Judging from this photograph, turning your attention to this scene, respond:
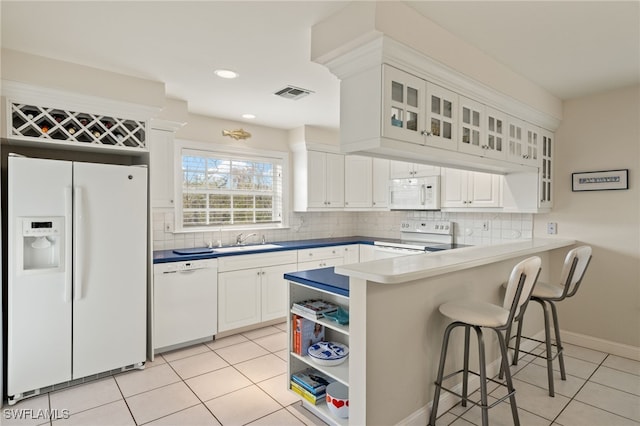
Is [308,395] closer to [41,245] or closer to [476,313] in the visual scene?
[476,313]

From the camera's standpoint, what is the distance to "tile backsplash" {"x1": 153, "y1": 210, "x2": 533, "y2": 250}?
388cm

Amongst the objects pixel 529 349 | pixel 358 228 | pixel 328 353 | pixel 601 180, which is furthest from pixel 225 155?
pixel 601 180

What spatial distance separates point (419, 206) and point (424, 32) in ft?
8.55

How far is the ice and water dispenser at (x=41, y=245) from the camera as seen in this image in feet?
8.18

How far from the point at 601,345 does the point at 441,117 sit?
2.87 metres

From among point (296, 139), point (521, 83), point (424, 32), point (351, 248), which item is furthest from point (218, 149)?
point (521, 83)

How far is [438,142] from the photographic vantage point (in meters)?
2.34

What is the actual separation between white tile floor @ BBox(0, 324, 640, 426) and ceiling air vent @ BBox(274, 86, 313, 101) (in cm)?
244

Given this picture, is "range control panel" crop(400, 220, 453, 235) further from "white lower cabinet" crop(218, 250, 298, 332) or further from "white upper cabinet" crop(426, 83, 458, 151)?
"white upper cabinet" crop(426, 83, 458, 151)

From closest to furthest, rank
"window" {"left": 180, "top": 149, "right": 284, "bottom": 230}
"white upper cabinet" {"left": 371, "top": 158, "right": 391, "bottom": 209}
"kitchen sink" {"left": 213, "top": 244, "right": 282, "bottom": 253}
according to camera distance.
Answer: "kitchen sink" {"left": 213, "top": 244, "right": 282, "bottom": 253}
"window" {"left": 180, "top": 149, "right": 284, "bottom": 230}
"white upper cabinet" {"left": 371, "top": 158, "right": 391, "bottom": 209}

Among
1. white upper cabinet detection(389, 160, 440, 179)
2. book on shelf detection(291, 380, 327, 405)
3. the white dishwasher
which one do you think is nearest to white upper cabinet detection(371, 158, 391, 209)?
white upper cabinet detection(389, 160, 440, 179)

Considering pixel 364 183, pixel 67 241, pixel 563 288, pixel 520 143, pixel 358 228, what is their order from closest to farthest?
pixel 67 241 < pixel 563 288 < pixel 520 143 < pixel 364 183 < pixel 358 228

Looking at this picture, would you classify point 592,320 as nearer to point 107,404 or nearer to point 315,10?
point 315,10

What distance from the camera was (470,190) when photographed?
3943mm
